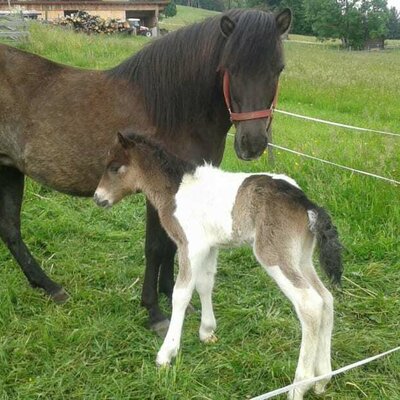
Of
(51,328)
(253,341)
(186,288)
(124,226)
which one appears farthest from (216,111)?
(124,226)

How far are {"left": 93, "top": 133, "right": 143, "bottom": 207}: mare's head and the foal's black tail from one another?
3.83 feet

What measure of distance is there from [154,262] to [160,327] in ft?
1.42

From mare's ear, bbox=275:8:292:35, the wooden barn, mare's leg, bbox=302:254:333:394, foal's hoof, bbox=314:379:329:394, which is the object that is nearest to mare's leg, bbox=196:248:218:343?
mare's leg, bbox=302:254:333:394

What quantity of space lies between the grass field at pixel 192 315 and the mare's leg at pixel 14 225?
0.14 m

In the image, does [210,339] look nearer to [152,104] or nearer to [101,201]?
[101,201]

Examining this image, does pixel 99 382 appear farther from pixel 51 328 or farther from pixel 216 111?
pixel 216 111

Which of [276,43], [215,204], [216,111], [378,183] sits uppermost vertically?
[276,43]

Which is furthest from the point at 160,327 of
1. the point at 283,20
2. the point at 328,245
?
the point at 283,20

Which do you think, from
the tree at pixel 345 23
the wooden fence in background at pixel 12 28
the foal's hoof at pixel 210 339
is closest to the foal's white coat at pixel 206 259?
the foal's hoof at pixel 210 339

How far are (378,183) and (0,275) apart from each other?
345cm

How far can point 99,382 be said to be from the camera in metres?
2.91

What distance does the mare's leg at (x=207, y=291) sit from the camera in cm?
319

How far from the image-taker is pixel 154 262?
363 centimetres

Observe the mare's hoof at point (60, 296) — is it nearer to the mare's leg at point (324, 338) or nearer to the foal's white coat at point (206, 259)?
the foal's white coat at point (206, 259)
